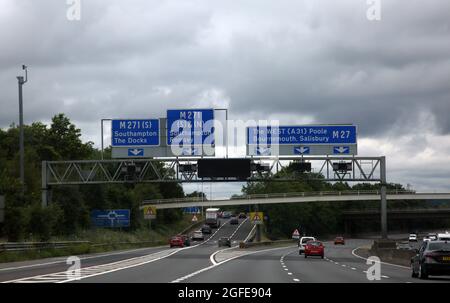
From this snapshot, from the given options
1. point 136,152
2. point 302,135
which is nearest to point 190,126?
point 136,152

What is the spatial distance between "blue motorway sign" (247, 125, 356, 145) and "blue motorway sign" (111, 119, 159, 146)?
7.04m

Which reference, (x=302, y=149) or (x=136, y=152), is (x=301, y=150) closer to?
(x=302, y=149)

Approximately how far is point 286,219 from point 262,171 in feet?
336

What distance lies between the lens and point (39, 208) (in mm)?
57219

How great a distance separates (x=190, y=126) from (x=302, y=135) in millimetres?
8326

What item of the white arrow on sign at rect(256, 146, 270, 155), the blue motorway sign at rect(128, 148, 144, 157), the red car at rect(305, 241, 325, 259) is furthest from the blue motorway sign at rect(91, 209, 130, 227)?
the red car at rect(305, 241, 325, 259)

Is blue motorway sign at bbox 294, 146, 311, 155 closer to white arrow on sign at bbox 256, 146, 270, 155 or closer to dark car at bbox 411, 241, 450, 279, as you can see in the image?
white arrow on sign at bbox 256, 146, 270, 155

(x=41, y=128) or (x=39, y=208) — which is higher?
(x=41, y=128)

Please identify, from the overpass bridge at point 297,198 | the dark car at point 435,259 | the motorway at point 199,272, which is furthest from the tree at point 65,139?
the dark car at point 435,259

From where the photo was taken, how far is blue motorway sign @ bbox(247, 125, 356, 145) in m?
56.4
